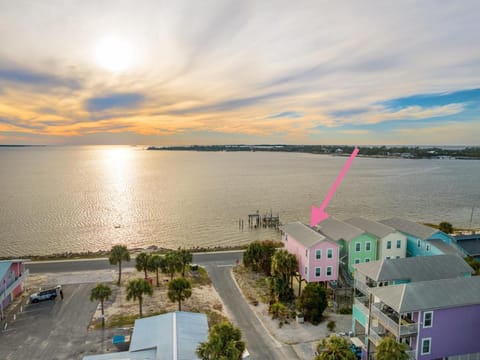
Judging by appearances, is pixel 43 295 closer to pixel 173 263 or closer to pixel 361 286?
pixel 173 263

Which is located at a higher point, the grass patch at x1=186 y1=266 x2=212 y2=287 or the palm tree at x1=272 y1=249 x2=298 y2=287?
the palm tree at x1=272 y1=249 x2=298 y2=287

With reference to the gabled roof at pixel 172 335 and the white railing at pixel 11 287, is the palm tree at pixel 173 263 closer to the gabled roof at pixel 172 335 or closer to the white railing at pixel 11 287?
the gabled roof at pixel 172 335

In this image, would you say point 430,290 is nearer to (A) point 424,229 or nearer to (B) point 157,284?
(A) point 424,229

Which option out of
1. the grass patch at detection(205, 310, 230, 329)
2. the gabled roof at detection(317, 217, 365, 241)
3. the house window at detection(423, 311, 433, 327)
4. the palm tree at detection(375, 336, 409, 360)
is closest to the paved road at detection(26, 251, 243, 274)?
the gabled roof at detection(317, 217, 365, 241)

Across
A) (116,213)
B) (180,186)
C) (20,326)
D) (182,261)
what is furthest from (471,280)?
(180,186)

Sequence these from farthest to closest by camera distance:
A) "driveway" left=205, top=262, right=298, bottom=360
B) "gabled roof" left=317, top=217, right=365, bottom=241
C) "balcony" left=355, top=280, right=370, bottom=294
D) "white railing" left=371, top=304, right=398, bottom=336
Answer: "gabled roof" left=317, top=217, right=365, bottom=241 → "balcony" left=355, top=280, right=370, bottom=294 → "driveway" left=205, top=262, right=298, bottom=360 → "white railing" left=371, top=304, right=398, bottom=336

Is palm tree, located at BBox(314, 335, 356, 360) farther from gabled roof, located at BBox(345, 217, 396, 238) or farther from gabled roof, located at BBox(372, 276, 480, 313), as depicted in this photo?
gabled roof, located at BBox(345, 217, 396, 238)

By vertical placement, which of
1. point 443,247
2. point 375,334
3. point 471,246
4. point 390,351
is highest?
point 443,247

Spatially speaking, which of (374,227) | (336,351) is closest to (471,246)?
(374,227)

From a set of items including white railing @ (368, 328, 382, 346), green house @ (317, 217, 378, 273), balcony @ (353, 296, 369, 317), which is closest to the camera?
white railing @ (368, 328, 382, 346)
